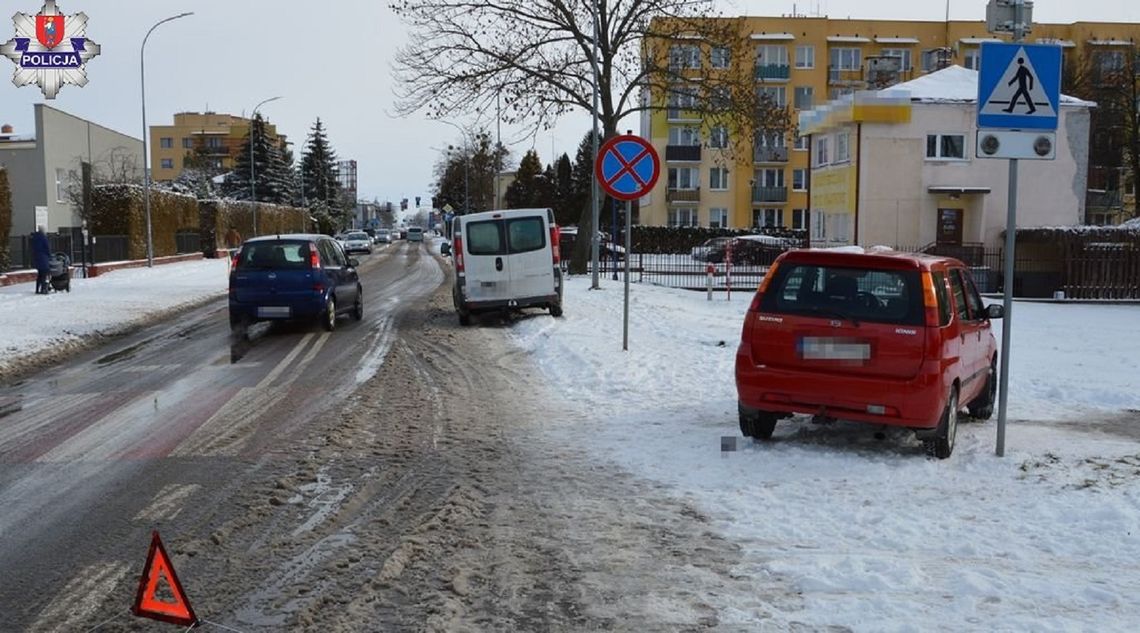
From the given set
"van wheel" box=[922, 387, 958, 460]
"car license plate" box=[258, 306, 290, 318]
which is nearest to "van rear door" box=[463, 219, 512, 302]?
"car license plate" box=[258, 306, 290, 318]

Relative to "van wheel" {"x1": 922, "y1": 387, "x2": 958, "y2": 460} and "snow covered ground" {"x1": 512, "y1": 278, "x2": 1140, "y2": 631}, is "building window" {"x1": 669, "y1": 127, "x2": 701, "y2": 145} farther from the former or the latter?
"van wheel" {"x1": 922, "y1": 387, "x2": 958, "y2": 460}

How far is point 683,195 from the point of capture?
71.9m

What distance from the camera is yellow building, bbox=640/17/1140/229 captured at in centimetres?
7169

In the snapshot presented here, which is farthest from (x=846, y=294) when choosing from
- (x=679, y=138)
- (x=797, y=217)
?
(x=797, y=217)

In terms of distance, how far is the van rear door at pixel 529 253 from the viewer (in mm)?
17641

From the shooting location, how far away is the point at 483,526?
5945 millimetres

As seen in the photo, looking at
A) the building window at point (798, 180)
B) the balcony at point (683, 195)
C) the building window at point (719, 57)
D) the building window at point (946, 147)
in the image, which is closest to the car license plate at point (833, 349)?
the building window at point (719, 57)

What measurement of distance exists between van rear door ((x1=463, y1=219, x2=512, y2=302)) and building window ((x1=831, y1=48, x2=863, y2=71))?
63.2 m

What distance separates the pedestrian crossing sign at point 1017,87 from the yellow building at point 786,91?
62.5m

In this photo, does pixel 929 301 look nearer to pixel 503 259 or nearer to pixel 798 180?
pixel 503 259

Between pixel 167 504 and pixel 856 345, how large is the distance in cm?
488

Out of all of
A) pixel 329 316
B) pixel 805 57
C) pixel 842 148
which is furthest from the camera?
pixel 805 57

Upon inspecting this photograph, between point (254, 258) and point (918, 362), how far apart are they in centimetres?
1253

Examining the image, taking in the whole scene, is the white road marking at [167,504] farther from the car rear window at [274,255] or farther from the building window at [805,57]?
the building window at [805,57]
